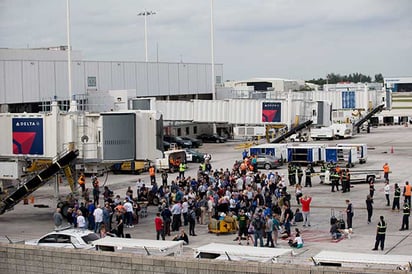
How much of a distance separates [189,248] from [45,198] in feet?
55.4

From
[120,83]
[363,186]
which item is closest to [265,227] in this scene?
[363,186]

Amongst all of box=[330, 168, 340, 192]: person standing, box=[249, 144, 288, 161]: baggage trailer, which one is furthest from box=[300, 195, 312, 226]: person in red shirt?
box=[249, 144, 288, 161]: baggage trailer

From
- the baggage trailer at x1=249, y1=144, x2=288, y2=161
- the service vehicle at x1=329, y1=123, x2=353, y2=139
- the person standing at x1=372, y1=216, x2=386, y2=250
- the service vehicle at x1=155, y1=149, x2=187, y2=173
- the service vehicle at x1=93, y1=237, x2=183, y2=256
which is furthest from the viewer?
the service vehicle at x1=329, y1=123, x2=353, y2=139

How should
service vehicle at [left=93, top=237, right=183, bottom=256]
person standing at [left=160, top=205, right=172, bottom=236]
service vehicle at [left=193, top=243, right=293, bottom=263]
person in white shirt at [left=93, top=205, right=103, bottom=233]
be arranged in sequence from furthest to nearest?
person standing at [left=160, top=205, right=172, bottom=236] → person in white shirt at [left=93, top=205, right=103, bottom=233] → service vehicle at [left=93, top=237, right=183, bottom=256] → service vehicle at [left=193, top=243, right=293, bottom=263]

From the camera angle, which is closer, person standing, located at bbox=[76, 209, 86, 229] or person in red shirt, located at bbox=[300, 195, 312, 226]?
person standing, located at bbox=[76, 209, 86, 229]

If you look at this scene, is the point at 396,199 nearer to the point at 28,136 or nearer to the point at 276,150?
the point at 28,136

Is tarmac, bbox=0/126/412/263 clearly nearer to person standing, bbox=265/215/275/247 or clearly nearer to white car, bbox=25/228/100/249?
person standing, bbox=265/215/275/247

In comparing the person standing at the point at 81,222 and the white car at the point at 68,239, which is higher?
the white car at the point at 68,239

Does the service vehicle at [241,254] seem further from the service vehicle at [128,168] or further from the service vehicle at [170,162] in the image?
the service vehicle at [128,168]

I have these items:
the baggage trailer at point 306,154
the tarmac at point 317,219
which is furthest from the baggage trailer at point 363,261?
the baggage trailer at point 306,154

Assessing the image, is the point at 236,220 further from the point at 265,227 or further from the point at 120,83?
the point at 120,83

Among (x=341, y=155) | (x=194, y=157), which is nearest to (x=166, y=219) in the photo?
(x=341, y=155)

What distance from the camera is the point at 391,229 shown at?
29.3 meters

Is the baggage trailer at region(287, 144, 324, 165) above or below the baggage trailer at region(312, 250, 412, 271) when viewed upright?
below
